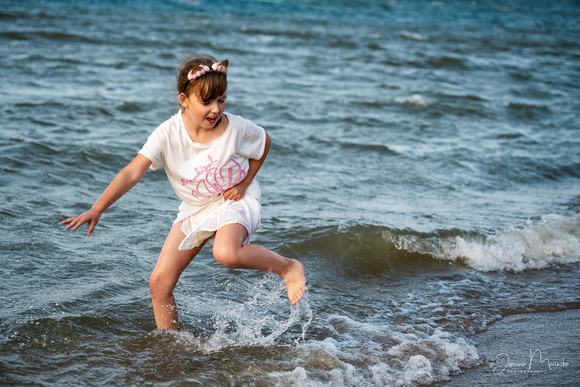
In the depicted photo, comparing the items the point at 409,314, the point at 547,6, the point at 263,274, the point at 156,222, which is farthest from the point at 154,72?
the point at 547,6

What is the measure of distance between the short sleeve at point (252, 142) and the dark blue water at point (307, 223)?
1.81ft

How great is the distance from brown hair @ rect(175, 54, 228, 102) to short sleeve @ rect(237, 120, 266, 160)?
351 millimetres

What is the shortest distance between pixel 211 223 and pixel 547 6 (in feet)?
150

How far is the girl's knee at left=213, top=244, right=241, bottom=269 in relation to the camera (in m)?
3.52

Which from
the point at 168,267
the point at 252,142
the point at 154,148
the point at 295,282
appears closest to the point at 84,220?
the point at 154,148

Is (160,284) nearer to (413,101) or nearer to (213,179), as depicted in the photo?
(213,179)

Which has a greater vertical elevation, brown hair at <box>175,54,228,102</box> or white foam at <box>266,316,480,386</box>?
brown hair at <box>175,54,228,102</box>

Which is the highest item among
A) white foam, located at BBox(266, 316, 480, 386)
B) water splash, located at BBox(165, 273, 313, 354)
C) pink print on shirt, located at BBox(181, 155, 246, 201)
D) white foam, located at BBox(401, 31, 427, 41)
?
white foam, located at BBox(401, 31, 427, 41)

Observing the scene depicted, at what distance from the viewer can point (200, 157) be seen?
3682 millimetres

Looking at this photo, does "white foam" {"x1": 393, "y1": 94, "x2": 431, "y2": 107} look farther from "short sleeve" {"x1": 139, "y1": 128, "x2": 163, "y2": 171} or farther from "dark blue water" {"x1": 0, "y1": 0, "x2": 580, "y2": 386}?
"short sleeve" {"x1": 139, "y1": 128, "x2": 163, "y2": 171}

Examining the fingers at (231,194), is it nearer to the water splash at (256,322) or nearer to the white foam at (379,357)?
the water splash at (256,322)

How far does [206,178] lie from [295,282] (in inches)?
34.5

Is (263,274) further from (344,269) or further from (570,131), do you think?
(570,131)

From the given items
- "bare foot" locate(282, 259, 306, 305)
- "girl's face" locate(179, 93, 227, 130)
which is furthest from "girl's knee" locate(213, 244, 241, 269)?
"girl's face" locate(179, 93, 227, 130)
